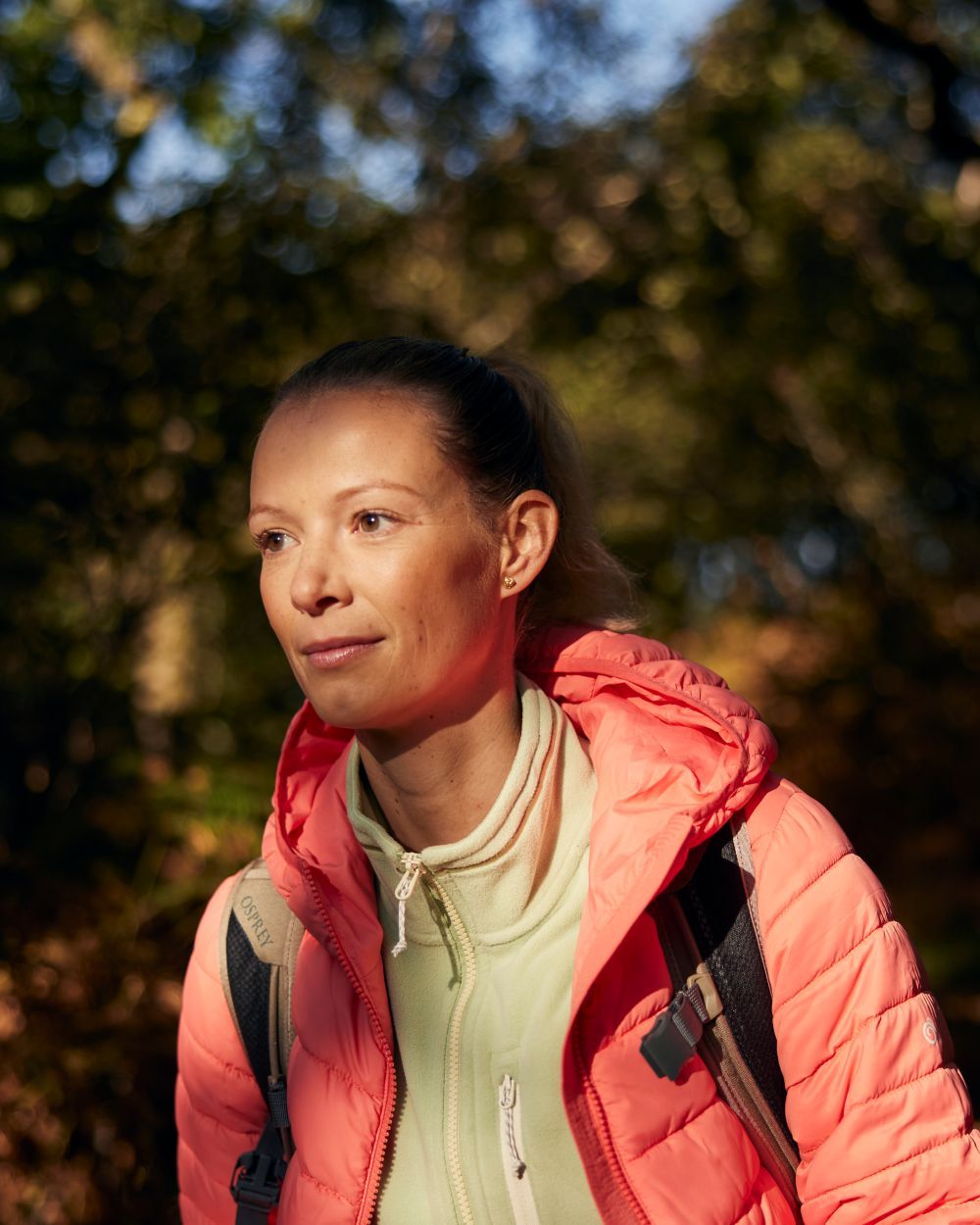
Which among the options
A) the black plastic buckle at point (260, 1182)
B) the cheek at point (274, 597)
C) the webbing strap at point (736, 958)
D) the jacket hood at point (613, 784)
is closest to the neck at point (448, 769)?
the jacket hood at point (613, 784)

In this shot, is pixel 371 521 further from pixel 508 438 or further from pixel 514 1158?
pixel 514 1158

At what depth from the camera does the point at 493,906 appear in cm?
212

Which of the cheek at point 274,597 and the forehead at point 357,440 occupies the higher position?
the forehead at point 357,440

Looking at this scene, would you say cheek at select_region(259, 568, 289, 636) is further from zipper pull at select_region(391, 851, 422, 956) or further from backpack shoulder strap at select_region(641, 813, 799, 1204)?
backpack shoulder strap at select_region(641, 813, 799, 1204)

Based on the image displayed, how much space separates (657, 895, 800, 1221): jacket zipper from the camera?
197cm

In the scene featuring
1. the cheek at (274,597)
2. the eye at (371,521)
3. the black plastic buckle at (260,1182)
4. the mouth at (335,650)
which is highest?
the eye at (371,521)

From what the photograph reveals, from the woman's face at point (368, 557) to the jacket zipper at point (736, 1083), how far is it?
511 mm

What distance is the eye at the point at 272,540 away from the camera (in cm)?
208

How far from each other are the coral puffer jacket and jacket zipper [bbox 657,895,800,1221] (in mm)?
20

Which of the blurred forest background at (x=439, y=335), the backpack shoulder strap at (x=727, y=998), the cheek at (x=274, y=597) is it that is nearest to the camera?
the backpack shoulder strap at (x=727, y=998)

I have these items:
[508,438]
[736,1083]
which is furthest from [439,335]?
[736,1083]

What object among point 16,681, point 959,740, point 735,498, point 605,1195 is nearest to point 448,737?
point 605,1195

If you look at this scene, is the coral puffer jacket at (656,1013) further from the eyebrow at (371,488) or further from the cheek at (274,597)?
the eyebrow at (371,488)

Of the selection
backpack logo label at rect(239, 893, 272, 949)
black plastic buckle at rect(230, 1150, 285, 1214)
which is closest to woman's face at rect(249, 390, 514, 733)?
backpack logo label at rect(239, 893, 272, 949)
